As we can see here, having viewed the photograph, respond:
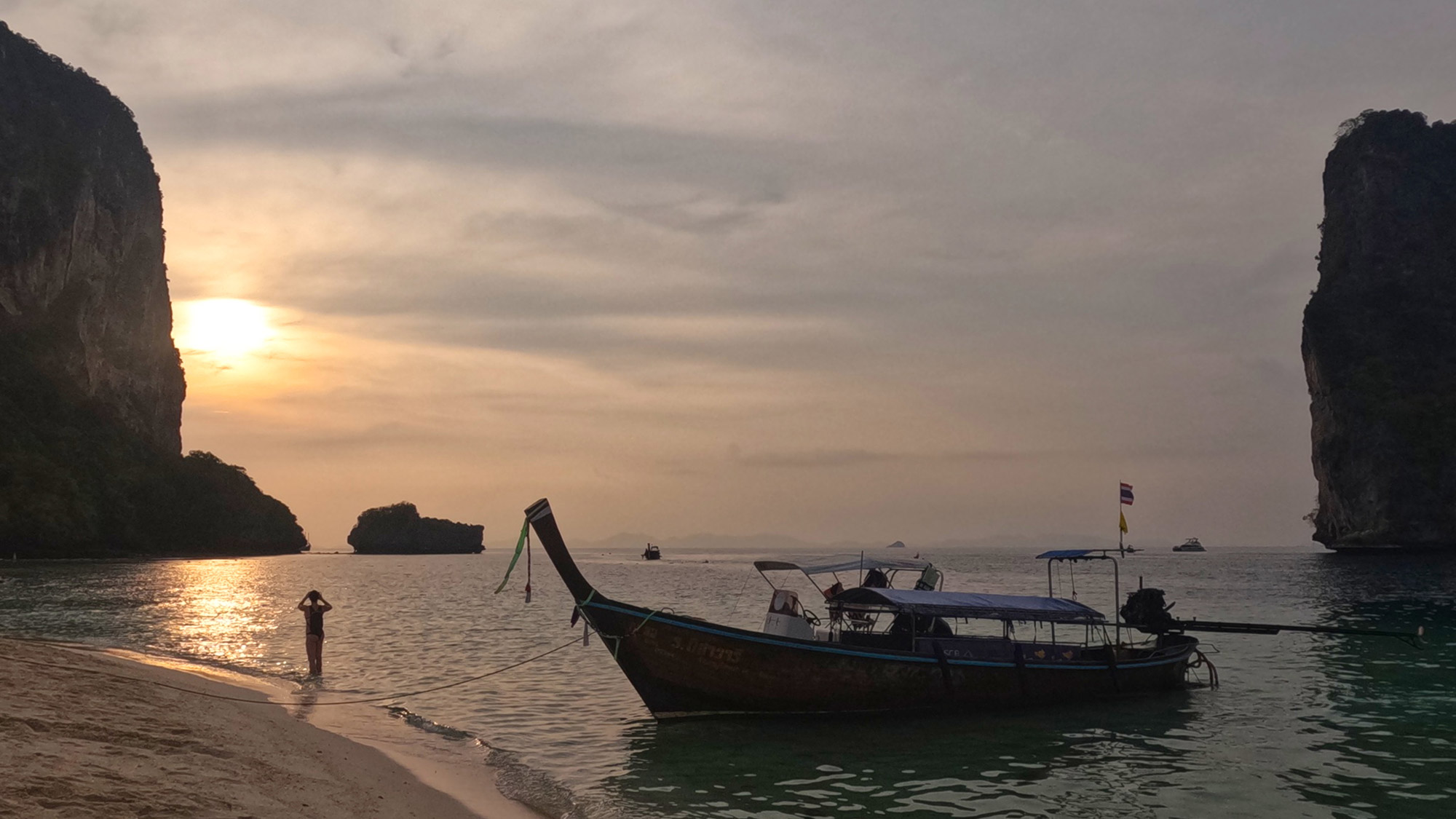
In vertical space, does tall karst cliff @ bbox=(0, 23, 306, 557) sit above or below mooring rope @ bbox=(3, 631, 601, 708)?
above

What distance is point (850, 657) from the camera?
63.6 ft

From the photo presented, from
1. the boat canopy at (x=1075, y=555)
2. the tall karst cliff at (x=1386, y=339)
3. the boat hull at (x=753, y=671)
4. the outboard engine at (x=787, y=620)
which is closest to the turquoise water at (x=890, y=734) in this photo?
the boat hull at (x=753, y=671)

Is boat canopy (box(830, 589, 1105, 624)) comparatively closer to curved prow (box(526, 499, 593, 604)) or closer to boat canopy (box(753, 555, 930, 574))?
boat canopy (box(753, 555, 930, 574))

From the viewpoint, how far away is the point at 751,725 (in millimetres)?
18781

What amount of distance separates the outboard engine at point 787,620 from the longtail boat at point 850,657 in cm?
2

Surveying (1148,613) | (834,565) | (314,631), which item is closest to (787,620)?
(834,565)

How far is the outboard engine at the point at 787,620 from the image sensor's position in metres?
20.1

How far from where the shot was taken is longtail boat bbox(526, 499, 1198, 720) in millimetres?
18953

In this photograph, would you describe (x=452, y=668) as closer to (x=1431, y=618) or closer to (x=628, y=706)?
(x=628, y=706)

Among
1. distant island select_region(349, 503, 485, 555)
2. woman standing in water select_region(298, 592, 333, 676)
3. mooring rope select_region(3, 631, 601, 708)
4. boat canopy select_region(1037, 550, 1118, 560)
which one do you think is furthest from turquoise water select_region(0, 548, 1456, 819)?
distant island select_region(349, 503, 485, 555)

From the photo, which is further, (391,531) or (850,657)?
(391,531)

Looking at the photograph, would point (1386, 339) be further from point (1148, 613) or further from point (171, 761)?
point (171, 761)

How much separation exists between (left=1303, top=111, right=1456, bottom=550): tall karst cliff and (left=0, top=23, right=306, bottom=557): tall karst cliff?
434 ft

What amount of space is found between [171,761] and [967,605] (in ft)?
48.6
